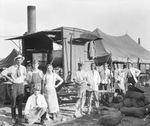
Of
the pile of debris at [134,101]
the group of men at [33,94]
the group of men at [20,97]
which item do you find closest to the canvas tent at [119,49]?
the pile of debris at [134,101]

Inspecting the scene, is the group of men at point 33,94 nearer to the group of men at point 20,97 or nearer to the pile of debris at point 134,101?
the group of men at point 20,97

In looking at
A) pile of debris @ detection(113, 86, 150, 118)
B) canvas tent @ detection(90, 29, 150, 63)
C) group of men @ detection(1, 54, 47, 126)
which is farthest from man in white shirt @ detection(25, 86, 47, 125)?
canvas tent @ detection(90, 29, 150, 63)

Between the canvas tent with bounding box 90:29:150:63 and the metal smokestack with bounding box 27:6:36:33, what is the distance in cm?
458

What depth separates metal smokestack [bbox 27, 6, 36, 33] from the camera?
1534 centimetres

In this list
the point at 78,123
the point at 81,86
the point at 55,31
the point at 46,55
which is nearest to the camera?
the point at 78,123

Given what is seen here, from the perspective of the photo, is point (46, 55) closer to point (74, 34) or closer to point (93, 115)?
point (74, 34)

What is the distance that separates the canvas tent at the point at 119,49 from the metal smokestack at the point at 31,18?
4577mm

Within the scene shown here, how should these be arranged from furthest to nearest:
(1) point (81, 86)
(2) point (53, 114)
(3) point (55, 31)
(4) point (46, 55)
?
(4) point (46, 55), (3) point (55, 31), (1) point (81, 86), (2) point (53, 114)

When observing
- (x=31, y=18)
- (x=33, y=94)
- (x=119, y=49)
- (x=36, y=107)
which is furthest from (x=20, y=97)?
(x=119, y=49)

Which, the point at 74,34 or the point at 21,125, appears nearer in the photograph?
the point at 21,125

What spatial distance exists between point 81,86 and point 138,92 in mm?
2020

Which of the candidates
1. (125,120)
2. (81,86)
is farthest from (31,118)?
(125,120)

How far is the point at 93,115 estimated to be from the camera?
21.6ft

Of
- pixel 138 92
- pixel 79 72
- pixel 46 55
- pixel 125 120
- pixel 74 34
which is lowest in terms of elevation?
pixel 125 120
